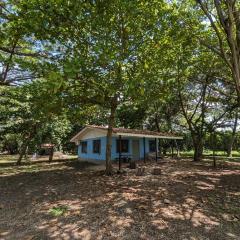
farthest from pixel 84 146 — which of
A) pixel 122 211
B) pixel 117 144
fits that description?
pixel 122 211

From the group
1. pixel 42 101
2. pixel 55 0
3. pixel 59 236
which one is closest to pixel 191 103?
pixel 42 101

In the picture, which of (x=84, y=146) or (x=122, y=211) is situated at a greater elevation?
(x=84, y=146)

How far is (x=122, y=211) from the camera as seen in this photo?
7133 mm

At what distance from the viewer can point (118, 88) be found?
11.1 metres

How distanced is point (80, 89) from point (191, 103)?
1955 cm

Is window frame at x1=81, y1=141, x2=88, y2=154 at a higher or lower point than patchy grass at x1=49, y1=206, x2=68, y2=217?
higher

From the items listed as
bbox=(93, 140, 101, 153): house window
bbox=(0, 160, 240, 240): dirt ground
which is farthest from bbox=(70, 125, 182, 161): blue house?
bbox=(0, 160, 240, 240): dirt ground

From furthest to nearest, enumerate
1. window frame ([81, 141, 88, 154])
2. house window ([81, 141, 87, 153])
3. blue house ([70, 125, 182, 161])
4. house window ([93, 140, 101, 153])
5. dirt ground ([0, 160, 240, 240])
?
house window ([81, 141, 87, 153])
window frame ([81, 141, 88, 154])
house window ([93, 140, 101, 153])
blue house ([70, 125, 182, 161])
dirt ground ([0, 160, 240, 240])

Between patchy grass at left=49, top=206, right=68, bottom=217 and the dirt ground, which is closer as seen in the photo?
the dirt ground

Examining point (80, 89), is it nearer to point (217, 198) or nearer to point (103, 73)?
point (103, 73)

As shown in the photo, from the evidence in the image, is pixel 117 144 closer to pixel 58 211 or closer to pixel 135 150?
pixel 135 150

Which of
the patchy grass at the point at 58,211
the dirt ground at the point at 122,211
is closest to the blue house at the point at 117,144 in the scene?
the dirt ground at the point at 122,211

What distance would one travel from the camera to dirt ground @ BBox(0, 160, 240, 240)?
5.63 m

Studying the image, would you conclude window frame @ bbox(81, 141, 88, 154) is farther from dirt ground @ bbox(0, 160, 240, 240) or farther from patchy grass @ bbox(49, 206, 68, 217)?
patchy grass @ bbox(49, 206, 68, 217)
